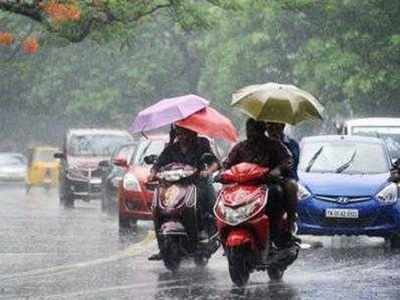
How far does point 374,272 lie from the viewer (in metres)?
13.3

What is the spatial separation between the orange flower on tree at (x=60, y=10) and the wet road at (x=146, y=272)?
525 cm

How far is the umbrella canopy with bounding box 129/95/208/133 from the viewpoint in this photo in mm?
13398

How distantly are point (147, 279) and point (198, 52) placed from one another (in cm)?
4625

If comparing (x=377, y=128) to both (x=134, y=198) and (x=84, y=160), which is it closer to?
(x=134, y=198)

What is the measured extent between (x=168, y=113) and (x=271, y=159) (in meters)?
1.91

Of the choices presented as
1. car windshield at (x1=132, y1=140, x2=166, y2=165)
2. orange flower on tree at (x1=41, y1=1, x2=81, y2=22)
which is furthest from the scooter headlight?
orange flower on tree at (x1=41, y1=1, x2=81, y2=22)

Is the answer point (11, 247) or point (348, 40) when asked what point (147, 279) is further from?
point (348, 40)

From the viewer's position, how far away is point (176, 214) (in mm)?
13188

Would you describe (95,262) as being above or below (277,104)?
below

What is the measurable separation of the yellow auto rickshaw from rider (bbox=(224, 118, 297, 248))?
3231 cm

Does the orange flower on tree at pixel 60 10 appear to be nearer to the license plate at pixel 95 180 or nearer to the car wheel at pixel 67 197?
the license plate at pixel 95 180

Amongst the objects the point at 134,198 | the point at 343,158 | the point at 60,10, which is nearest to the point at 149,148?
the point at 134,198

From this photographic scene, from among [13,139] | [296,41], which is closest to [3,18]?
[296,41]

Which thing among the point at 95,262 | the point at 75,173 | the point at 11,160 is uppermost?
the point at 95,262
